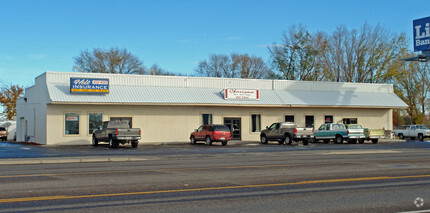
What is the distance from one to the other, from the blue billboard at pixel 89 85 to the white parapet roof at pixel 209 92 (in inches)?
16.0

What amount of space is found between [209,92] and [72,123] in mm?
12451

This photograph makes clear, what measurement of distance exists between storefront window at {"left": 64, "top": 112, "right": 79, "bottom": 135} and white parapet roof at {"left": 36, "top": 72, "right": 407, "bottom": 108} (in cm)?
165

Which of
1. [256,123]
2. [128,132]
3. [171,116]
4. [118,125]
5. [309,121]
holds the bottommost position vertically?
[128,132]

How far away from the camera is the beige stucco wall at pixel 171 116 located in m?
35.3

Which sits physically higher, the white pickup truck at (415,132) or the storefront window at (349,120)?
the storefront window at (349,120)

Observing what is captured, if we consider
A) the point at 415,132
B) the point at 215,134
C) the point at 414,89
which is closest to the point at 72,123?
the point at 215,134

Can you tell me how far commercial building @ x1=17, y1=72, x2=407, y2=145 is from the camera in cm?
3566

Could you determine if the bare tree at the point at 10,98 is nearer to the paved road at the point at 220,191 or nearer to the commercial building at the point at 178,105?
the commercial building at the point at 178,105

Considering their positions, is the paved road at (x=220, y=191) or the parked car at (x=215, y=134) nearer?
the paved road at (x=220, y=191)

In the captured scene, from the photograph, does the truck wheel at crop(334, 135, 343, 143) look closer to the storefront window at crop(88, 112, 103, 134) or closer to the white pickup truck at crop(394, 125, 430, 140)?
the white pickup truck at crop(394, 125, 430, 140)

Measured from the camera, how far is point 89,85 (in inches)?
1415

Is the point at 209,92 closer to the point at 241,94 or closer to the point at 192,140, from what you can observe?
the point at 241,94

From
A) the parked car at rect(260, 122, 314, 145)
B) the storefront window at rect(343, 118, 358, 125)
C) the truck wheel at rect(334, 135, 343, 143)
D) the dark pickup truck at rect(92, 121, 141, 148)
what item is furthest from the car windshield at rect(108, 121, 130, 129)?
the storefront window at rect(343, 118, 358, 125)

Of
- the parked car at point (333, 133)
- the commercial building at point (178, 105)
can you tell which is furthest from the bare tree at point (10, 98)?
the parked car at point (333, 133)
